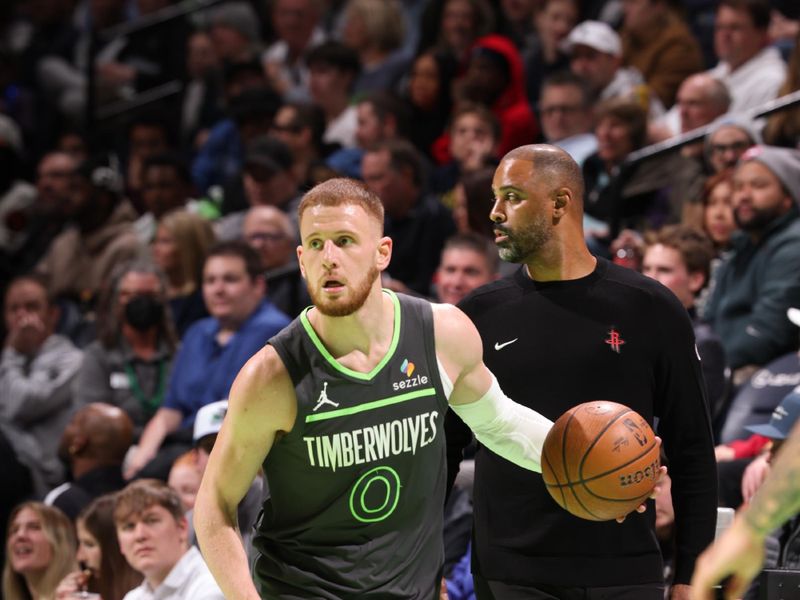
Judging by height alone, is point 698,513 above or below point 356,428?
below

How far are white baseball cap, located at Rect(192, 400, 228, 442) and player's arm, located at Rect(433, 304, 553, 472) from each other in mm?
2349

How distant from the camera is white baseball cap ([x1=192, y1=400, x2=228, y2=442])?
20.6 ft

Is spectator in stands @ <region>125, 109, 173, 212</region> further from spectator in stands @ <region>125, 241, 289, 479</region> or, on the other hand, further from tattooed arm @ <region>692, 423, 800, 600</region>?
tattooed arm @ <region>692, 423, 800, 600</region>

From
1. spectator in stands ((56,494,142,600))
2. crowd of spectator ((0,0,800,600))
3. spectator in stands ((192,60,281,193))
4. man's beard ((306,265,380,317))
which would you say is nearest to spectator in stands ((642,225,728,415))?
crowd of spectator ((0,0,800,600))

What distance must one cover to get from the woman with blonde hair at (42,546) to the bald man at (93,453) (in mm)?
405

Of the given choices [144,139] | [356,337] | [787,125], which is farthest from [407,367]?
[144,139]

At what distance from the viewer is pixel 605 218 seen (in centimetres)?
830

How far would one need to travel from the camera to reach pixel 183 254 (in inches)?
350

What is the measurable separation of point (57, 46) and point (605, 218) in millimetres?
6477

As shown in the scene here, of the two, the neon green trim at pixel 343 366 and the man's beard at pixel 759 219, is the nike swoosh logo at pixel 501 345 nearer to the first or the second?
the neon green trim at pixel 343 366

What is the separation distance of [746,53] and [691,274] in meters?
2.89

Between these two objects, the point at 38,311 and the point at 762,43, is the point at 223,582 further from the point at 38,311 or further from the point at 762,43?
the point at 762,43

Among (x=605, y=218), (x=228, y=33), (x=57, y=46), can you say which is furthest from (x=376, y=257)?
(x=57, y=46)

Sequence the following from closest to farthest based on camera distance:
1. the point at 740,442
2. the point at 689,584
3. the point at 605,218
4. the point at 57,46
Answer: the point at 689,584, the point at 740,442, the point at 605,218, the point at 57,46
